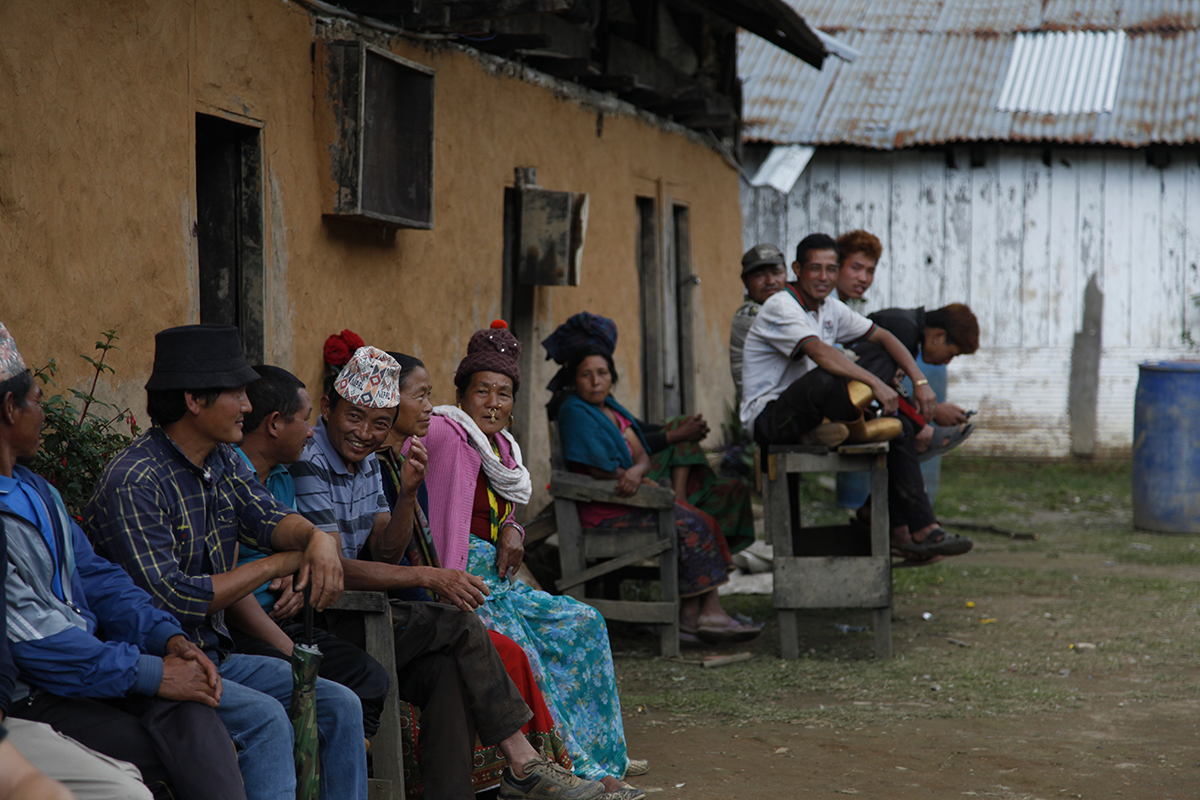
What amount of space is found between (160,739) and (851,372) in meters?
3.50

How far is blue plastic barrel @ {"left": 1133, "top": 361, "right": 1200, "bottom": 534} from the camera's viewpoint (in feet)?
29.9

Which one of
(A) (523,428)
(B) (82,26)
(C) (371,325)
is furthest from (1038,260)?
(B) (82,26)

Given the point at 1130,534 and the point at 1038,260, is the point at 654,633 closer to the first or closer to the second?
the point at 1130,534

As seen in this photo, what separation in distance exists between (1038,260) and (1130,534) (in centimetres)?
460

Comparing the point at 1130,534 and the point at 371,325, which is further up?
the point at 371,325

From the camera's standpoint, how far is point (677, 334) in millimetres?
10016

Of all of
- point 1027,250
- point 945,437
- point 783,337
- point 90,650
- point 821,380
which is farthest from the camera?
point 1027,250

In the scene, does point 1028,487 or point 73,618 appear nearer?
point 73,618

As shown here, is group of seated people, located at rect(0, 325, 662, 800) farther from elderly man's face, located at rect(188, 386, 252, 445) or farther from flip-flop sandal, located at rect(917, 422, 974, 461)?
flip-flop sandal, located at rect(917, 422, 974, 461)

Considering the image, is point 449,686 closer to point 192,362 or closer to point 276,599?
point 276,599

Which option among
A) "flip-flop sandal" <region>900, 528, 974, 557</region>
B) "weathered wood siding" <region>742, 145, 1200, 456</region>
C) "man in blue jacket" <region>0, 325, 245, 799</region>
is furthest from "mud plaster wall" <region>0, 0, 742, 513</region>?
"weathered wood siding" <region>742, 145, 1200, 456</region>

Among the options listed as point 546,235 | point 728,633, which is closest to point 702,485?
point 728,633

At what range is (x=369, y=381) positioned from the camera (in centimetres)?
351

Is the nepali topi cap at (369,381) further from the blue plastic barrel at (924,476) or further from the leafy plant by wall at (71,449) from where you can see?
the blue plastic barrel at (924,476)
